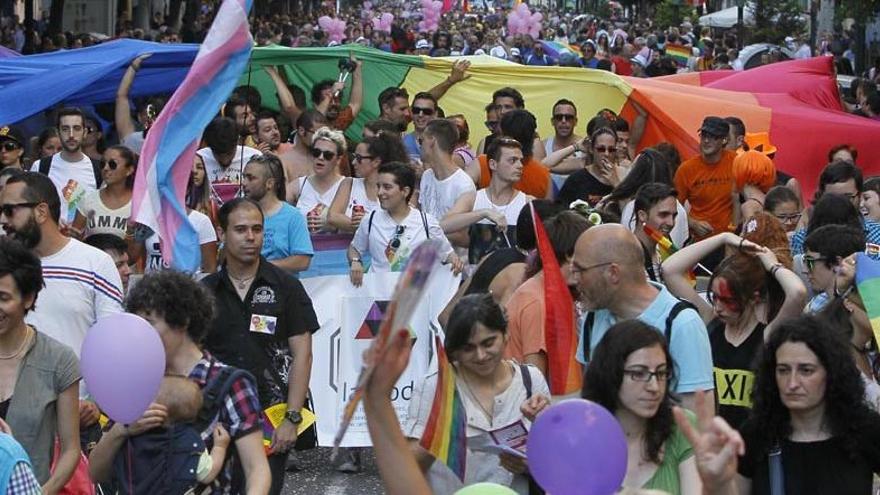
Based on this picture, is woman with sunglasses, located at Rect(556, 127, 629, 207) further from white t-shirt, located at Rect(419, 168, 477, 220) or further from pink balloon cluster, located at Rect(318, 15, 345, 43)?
pink balloon cluster, located at Rect(318, 15, 345, 43)

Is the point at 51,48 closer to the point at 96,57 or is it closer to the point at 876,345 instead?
the point at 96,57

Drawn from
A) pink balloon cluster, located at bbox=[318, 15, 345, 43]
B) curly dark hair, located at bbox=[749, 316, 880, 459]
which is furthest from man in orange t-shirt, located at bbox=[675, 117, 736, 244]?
pink balloon cluster, located at bbox=[318, 15, 345, 43]

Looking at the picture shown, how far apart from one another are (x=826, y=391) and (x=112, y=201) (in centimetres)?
524

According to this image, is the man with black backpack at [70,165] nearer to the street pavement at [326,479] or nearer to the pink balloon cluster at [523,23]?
the street pavement at [326,479]

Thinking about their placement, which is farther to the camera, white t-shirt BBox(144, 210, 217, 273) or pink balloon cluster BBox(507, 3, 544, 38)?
pink balloon cluster BBox(507, 3, 544, 38)

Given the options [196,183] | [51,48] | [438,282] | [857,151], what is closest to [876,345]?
[438,282]

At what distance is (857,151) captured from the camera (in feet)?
44.3

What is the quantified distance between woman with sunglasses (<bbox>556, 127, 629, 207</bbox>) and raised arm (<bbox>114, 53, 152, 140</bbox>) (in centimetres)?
364

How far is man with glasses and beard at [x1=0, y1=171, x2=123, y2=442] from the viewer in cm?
645

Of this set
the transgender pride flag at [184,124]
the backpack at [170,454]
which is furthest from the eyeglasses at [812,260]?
the backpack at [170,454]

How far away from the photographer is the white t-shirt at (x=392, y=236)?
30.1ft

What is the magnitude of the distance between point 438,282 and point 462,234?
580 millimetres

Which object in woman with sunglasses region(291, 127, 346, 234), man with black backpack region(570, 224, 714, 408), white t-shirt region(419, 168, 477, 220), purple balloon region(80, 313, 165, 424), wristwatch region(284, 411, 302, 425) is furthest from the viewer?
woman with sunglasses region(291, 127, 346, 234)

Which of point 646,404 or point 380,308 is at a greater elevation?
point 646,404
